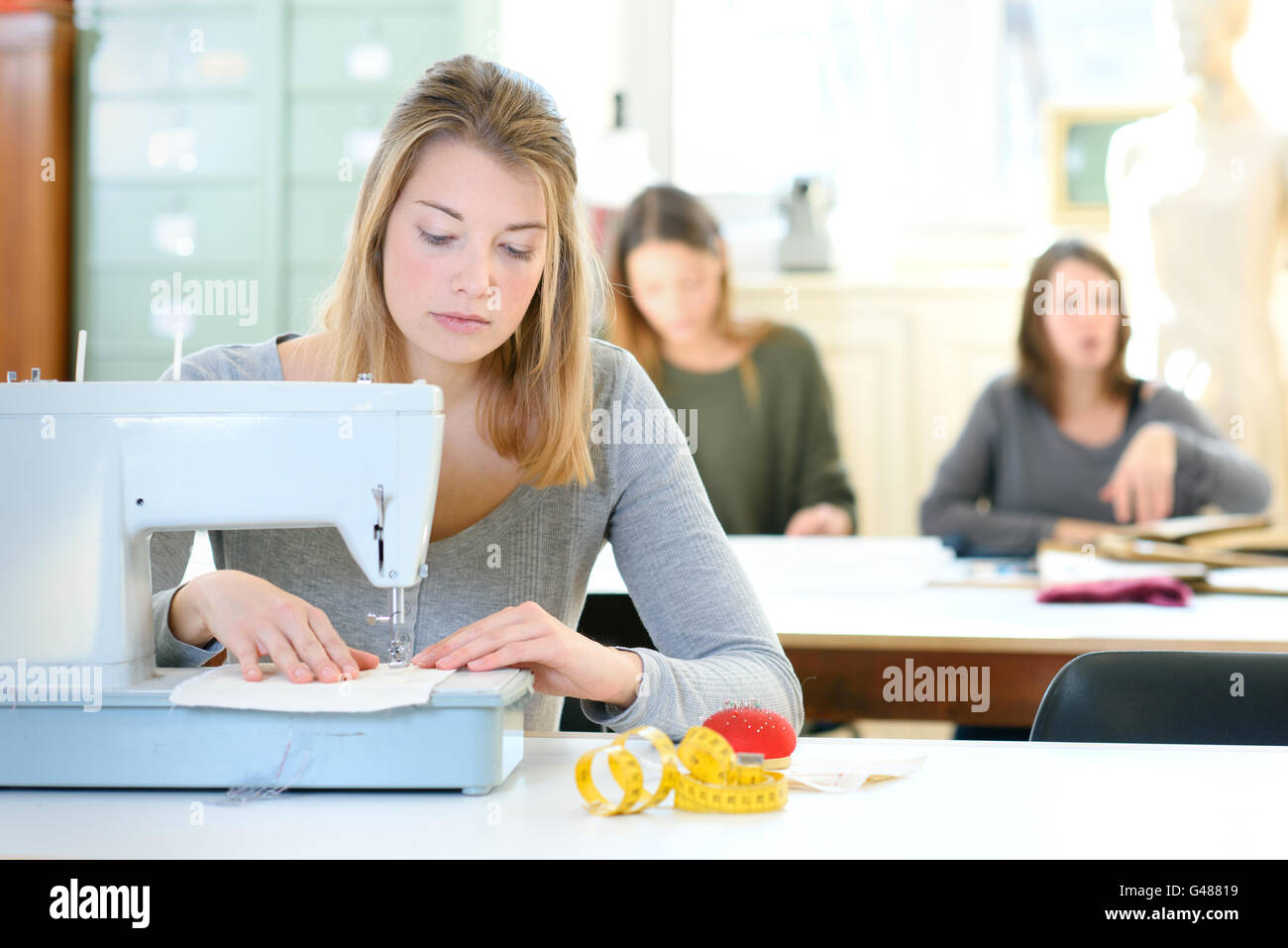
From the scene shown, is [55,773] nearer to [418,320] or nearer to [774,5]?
[418,320]

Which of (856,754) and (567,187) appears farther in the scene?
(567,187)

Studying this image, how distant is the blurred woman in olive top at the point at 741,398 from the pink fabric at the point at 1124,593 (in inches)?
55.9

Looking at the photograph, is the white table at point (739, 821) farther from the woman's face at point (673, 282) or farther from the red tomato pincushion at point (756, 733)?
the woman's face at point (673, 282)

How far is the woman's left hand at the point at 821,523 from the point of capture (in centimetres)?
306

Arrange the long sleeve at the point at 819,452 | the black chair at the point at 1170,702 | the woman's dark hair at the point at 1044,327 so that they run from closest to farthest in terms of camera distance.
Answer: the black chair at the point at 1170,702, the woman's dark hair at the point at 1044,327, the long sleeve at the point at 819,452

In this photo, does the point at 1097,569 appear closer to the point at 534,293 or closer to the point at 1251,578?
the point at 1251,578

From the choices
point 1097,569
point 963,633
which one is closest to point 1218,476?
point 1097,569

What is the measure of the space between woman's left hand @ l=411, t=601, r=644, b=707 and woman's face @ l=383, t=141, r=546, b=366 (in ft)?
1.10

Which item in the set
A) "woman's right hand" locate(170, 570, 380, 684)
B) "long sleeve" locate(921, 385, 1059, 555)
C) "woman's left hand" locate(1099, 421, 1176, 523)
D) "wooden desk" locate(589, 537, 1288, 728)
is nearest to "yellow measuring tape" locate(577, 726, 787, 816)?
"woman's right hand" locate(170, 570, 380, 684)

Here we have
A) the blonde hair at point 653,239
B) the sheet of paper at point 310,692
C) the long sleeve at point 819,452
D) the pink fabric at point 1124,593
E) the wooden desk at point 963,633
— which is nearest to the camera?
the sheet of paper at point 310,692

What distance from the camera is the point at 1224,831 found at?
868 millimetres

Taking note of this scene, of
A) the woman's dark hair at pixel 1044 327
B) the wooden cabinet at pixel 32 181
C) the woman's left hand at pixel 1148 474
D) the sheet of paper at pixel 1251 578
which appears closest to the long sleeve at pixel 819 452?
the woman's dark hair at pixel 1044 327
